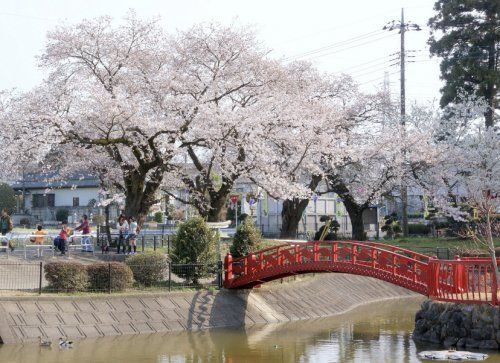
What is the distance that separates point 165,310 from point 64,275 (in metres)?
3.60

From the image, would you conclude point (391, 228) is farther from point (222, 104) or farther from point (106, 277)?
point (106, 277)

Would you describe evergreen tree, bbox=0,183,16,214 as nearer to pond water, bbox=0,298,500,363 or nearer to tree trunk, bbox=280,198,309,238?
tree trunk, bbox=280,198,309,238

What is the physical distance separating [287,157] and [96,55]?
11301mm

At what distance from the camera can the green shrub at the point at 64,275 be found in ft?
86.2

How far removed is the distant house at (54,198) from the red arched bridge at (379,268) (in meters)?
39.0

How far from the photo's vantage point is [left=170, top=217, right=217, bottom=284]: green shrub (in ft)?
99.3

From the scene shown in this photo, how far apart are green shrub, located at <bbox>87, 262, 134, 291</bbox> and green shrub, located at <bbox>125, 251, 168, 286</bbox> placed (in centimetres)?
118

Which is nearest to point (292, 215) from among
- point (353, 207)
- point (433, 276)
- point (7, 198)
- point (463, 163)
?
point (353, 207)

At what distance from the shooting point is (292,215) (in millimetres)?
45969

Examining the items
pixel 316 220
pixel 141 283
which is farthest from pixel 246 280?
pixel 316 220

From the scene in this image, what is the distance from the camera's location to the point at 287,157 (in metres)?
41.7

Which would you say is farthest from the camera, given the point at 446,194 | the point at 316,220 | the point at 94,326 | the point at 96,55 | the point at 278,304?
the point at 316,220

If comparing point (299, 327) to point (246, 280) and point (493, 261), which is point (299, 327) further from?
point (493, 261)

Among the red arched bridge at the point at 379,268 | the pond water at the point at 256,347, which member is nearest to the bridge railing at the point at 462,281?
the red arched bridge at the point at 379,268
